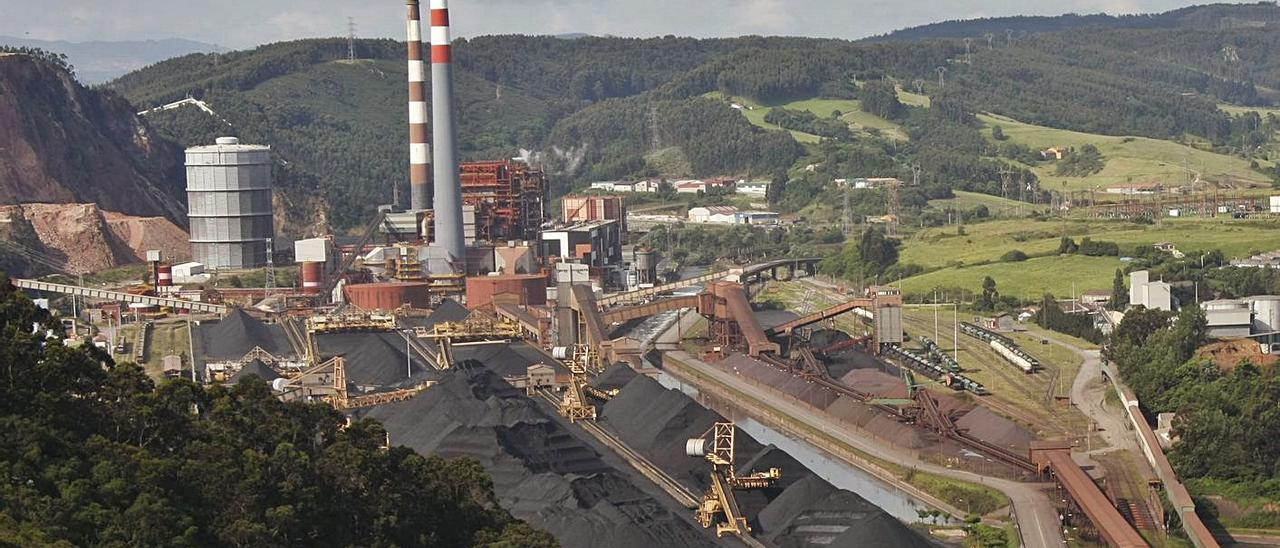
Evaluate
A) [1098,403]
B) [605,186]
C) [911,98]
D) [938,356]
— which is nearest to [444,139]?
[938,356]

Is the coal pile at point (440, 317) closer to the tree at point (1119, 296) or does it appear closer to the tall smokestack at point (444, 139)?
the tall smokestack at point (444, 139)

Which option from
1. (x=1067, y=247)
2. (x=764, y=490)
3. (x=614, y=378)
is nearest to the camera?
(x=764, y=490)

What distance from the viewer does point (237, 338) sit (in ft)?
228

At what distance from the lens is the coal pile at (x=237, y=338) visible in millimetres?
68250

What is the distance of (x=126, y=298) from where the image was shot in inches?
3088

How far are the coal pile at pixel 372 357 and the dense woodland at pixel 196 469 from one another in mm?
25423

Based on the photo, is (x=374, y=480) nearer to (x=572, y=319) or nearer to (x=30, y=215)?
(x=572, y=319)

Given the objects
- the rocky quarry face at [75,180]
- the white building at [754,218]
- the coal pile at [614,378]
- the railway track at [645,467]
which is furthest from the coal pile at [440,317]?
the white building at [754,218]

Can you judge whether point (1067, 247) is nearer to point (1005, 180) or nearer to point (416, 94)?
point (416, 94)

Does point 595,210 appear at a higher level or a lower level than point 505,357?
higher

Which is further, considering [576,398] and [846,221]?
[846,221]

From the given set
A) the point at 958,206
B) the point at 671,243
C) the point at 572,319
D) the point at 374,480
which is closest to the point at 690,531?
the point at 374,480

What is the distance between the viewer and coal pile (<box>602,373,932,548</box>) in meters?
40.5

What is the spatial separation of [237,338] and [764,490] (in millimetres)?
27804
